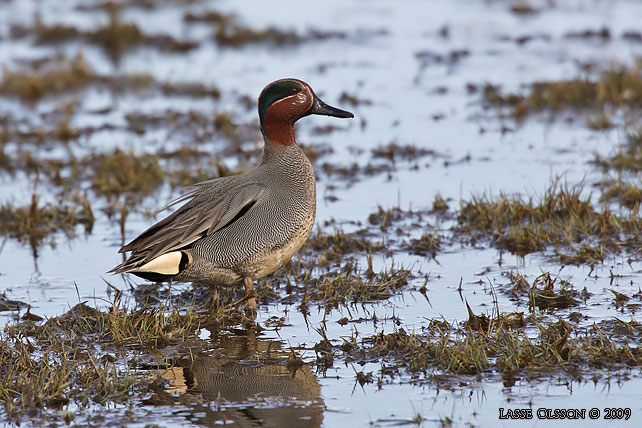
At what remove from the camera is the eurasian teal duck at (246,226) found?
19.9 ft

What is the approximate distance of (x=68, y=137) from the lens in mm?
10891

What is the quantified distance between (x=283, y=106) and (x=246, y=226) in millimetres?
826

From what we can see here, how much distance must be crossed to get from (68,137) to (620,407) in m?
7.70

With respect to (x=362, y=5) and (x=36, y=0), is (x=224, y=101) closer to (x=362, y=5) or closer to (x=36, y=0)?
(x=362, y=5)

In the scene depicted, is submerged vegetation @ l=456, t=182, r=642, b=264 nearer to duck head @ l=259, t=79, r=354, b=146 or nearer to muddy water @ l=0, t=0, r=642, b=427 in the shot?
muddy water @ l=0, t=0, r=642, b=427

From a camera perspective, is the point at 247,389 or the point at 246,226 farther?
the point at 246,226

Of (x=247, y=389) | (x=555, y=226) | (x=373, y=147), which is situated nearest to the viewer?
(x=247, y=389)

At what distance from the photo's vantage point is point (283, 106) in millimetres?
6414

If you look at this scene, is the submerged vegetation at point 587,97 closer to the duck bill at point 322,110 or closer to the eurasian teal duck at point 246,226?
the duck bill at point 322,110

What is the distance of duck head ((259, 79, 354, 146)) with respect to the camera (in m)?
6.39

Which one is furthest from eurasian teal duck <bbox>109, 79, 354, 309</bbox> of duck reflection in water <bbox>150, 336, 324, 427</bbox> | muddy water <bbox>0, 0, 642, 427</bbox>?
duck reflection in water <bbox>150, 336, 324, 427</bbox>

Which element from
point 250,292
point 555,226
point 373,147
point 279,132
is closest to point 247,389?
point 250,292

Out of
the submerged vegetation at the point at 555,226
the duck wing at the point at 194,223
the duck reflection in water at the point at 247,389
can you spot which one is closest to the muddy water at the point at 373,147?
the duck reflection in water at the point at 247,389

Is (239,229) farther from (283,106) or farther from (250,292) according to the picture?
(283,106)
